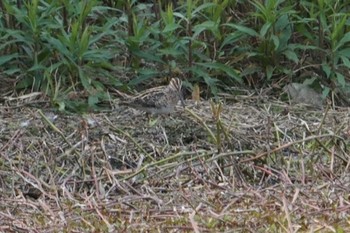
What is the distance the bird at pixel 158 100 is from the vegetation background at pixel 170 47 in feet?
1.13

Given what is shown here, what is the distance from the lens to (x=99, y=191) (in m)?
7.23

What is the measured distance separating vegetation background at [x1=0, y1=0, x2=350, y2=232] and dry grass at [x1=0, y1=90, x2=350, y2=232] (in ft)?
1.22

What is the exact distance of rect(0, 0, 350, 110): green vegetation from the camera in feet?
31.1

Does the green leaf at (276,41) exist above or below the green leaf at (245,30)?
below

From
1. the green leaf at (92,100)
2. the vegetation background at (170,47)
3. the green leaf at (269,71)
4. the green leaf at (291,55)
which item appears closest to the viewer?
the green leaf at (92,100)

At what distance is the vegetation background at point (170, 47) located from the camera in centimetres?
948

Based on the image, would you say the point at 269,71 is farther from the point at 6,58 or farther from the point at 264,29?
the point at 6,58

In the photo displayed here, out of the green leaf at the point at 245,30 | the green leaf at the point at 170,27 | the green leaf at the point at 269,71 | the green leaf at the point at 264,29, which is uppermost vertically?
the green leaf at the point at 170,27

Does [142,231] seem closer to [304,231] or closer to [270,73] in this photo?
[304,231]

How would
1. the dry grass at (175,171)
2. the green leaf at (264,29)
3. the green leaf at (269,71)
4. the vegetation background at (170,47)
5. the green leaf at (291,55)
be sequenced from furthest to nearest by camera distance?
the green leaf at (269,71), the green leaf at (291,55), the green leaf at (264,29), the vegetation background at (170,47), the dry grass at (175,171)

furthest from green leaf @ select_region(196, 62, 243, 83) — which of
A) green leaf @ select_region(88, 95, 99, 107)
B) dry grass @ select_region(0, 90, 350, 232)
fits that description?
green leaf @ select_region(88, 95, 99, 107)

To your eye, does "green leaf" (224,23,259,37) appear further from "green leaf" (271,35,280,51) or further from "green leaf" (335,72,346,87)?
"green leaf" (335,72,346,87)

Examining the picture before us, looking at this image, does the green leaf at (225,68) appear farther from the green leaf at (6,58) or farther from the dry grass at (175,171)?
the green leaf at (6,58)

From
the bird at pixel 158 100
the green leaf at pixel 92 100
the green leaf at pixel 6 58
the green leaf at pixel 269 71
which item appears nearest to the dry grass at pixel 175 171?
the bird at pixel 158 100
